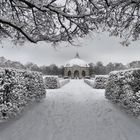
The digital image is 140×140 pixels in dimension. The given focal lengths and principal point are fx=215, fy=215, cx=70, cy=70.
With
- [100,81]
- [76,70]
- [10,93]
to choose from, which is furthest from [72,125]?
[76,70]

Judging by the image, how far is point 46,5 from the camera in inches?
351

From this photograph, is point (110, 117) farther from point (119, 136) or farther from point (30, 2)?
point (30, 2)

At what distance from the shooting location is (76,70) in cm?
7331

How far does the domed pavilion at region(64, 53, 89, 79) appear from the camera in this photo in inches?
2867

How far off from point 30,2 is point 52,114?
450 cm

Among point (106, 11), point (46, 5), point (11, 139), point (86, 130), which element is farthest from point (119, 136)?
point (46, 5)

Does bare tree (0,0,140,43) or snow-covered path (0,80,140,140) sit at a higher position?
bare tree (0,0,140,43)

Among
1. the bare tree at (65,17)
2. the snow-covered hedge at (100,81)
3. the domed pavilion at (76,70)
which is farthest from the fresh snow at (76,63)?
the bare tree at (65,17)

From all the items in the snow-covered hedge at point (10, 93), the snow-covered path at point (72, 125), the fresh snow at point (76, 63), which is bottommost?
the snow-covered path at point (72, 125)

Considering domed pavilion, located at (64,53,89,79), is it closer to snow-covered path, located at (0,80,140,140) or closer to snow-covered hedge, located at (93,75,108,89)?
snow-covered hedge, located at (93,75,108,89)

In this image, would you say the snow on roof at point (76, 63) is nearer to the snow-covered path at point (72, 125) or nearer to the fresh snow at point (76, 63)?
the fresh snow at point (76, 63)

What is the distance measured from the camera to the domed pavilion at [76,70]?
239ft

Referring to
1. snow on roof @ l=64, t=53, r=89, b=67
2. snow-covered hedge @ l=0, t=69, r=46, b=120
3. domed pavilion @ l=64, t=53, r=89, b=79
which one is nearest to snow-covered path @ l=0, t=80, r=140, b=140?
snow-covered hedge @ l=0, t=69, r=46, b=120

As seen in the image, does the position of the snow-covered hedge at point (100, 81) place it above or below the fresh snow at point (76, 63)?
below
